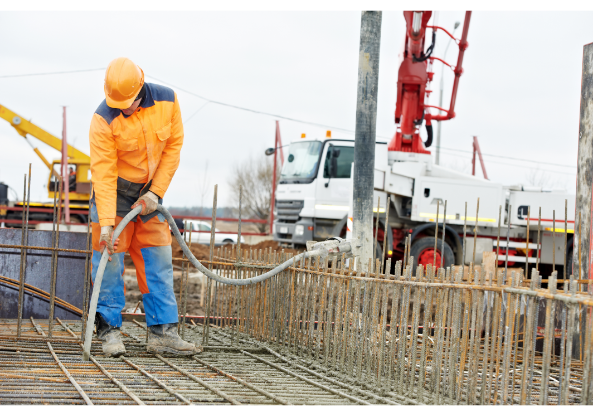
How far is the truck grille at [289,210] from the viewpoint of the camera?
503 inches

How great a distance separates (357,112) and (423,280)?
10.6 ft

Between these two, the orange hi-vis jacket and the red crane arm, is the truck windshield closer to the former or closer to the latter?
the red crane arm

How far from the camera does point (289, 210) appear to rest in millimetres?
13016

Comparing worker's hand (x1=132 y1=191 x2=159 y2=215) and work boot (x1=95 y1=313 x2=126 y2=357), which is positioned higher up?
worker's hand (x1=132 y1=191 x2=159 y2=215)

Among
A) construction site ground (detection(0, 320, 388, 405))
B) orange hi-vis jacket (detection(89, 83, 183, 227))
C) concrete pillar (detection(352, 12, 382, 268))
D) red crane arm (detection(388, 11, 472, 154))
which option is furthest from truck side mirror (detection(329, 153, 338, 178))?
orange hi-vis jacket (detection(89, 83, 183, 227))

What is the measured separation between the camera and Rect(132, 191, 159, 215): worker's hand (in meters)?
4.65

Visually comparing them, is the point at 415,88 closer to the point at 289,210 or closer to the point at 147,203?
the point at 289,210

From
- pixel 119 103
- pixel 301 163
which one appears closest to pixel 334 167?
pixel 301 163

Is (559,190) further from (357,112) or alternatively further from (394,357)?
(394,357)

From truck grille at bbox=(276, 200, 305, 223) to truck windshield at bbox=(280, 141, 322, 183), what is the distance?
48 centimetres

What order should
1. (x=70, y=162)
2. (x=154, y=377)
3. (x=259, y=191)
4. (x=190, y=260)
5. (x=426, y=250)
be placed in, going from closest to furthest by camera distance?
1. (x=154, y=377)
2. (x=190, y=260)
3. (x=426, y=250)
4. (x=70, y=162)
5. (x=259, y=191)

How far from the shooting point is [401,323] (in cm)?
410

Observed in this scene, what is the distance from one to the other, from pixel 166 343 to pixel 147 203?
3.75 feet

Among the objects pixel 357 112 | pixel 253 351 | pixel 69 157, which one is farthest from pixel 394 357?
pixel 69 157
